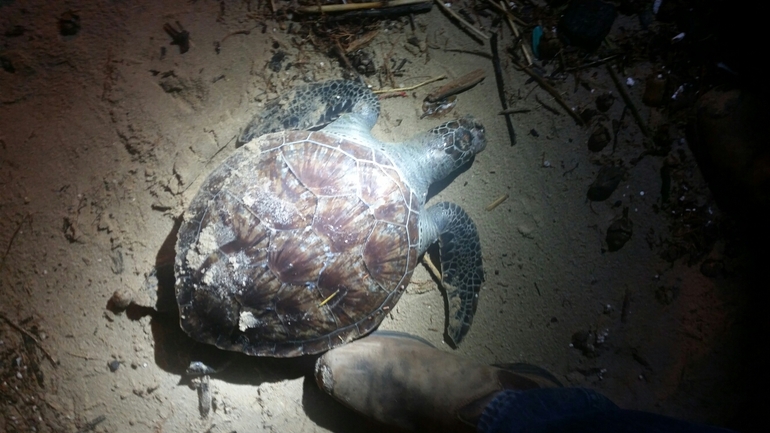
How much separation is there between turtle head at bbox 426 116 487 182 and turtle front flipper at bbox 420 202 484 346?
214 mm

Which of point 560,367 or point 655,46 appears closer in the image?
point 560,367

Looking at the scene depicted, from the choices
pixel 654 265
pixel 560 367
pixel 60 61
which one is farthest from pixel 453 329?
pixel 60 61

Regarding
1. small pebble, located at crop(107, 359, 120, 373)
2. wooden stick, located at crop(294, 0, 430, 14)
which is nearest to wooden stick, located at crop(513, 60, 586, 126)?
wooden stick, located at crop(294, 0, 430, 14)

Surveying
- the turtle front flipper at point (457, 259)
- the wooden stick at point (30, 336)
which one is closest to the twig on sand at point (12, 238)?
the wooden stick at point (30, 336)


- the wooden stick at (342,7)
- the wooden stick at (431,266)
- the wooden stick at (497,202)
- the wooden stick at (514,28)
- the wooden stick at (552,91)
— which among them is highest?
the wooden stick at (342,7)

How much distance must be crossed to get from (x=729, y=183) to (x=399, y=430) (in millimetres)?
2201

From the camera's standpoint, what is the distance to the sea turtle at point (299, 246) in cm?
172

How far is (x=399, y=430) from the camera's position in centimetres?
198

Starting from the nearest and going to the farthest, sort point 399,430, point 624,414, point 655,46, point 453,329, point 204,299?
point 624,414, point 204,299, point 399,430, point 453,329, point 655,46

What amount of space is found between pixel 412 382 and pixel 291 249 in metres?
0.89

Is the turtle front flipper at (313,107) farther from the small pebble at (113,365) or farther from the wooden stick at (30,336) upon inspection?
the wooden stick at (30,336)

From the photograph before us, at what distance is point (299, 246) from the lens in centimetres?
173

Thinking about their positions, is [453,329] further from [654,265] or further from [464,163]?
[654,265]

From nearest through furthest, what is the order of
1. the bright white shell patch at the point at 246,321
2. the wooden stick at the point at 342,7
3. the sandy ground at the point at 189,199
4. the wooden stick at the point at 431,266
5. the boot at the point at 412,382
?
the bright white shell patch at the point at 246,321 < the boot at the point at 412,382 < the sandy ground at the point at 189,199 < the wooden stick at the point at 431,266 < the wooden stick at the point at 342,7
